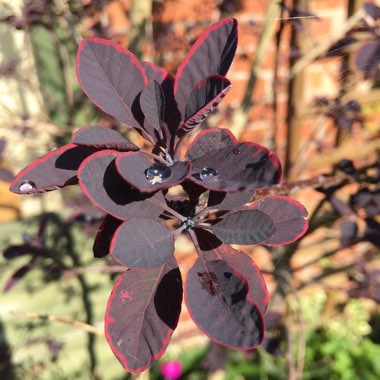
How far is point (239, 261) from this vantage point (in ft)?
1.19

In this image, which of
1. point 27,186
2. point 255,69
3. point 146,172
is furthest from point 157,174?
point 255,69

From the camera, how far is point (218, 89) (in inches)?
12.8

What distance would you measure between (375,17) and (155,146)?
60 centimetres

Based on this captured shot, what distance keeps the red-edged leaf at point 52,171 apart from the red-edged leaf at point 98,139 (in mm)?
16

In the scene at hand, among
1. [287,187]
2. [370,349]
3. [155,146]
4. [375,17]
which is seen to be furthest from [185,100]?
[370,349]

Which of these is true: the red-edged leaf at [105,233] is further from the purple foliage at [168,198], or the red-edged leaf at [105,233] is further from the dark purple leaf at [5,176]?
the dark purple leaf at [5,176]

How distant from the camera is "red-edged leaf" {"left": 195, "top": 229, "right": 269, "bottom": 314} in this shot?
350 millimetres

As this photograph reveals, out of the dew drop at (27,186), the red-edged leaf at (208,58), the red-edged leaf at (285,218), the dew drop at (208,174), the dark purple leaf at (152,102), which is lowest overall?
the red-edged leaf at (285,218)

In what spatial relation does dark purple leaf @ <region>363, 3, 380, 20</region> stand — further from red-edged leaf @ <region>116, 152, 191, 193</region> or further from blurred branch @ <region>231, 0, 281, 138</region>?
red-edged leaf @ <region>116, 152, 191, 193</region>

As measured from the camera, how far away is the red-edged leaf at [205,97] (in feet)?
1.06

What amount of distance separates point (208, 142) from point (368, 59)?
1.47 feet

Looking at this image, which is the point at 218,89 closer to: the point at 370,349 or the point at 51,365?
the point at 51,365

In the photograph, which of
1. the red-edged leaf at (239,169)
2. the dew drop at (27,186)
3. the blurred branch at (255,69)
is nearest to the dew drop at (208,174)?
the red-edged leaf at (239,169)

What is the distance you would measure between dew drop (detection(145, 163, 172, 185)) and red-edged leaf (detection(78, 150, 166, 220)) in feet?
0.06
